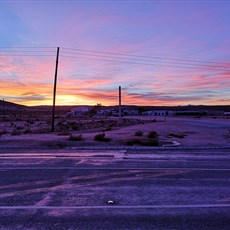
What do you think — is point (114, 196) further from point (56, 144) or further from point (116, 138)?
point (116, 138)

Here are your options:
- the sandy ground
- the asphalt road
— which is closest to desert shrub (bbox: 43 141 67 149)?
the sandy ground

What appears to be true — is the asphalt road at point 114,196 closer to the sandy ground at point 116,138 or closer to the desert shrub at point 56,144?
the desert shrub at point 56,144

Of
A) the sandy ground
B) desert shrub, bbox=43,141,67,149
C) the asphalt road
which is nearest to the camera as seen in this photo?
the asphalt road

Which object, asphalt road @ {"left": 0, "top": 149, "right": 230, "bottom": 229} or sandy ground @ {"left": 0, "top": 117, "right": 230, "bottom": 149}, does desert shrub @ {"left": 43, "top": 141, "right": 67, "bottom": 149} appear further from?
asphalt road @ {"left": 0, "top": 149, "right": 230, "bottom": 229}

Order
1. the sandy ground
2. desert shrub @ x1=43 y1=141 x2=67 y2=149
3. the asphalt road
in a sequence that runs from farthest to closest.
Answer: the sandy ground, desert shrub @ x1=43 y1=141 x2=67 y2=149, the asphalt road

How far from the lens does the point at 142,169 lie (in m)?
11.4

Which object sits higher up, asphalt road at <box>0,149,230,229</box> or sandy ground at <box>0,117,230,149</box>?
asphalt road at <box>0,149,230,229</box>

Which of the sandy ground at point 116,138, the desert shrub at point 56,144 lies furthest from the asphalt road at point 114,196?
the sandy ground at point 116,138

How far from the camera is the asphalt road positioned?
5.91 metres

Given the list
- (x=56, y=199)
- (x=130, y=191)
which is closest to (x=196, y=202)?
(x=130, y=191)

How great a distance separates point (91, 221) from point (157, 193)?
7.89 feet

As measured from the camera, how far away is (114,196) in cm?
764

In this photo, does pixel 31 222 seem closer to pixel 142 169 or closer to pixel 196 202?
pixel 196 202

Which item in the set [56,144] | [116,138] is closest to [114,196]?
[56,144]
